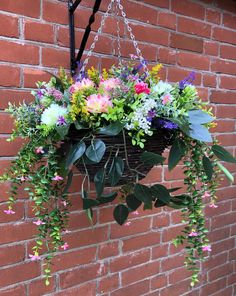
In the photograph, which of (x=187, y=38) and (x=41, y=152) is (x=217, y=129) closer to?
(x=187, y=38)

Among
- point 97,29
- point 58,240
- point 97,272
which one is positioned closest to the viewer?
point 58,240

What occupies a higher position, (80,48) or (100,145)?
(80,48)

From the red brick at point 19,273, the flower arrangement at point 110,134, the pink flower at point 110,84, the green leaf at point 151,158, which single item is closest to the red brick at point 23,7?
the flower arrangement at point 110,134

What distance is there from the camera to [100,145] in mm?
948

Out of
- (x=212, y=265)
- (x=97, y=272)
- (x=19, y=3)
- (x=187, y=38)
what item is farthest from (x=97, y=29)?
(x=212, y=265)

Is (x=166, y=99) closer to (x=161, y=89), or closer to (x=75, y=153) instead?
(x=161, y=89)

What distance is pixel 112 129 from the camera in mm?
935

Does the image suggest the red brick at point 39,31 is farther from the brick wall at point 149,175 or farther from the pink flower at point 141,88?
the pink flower at point 141,88

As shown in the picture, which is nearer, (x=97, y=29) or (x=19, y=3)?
(x=19, y=3)

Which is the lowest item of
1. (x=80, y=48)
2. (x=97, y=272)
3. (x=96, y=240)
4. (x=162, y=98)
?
(x=97, y=272)

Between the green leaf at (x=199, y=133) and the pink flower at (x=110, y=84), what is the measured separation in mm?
228

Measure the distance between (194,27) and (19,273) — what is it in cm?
126

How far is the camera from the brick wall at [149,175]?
4.15 ft

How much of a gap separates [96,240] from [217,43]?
1.08 metres
